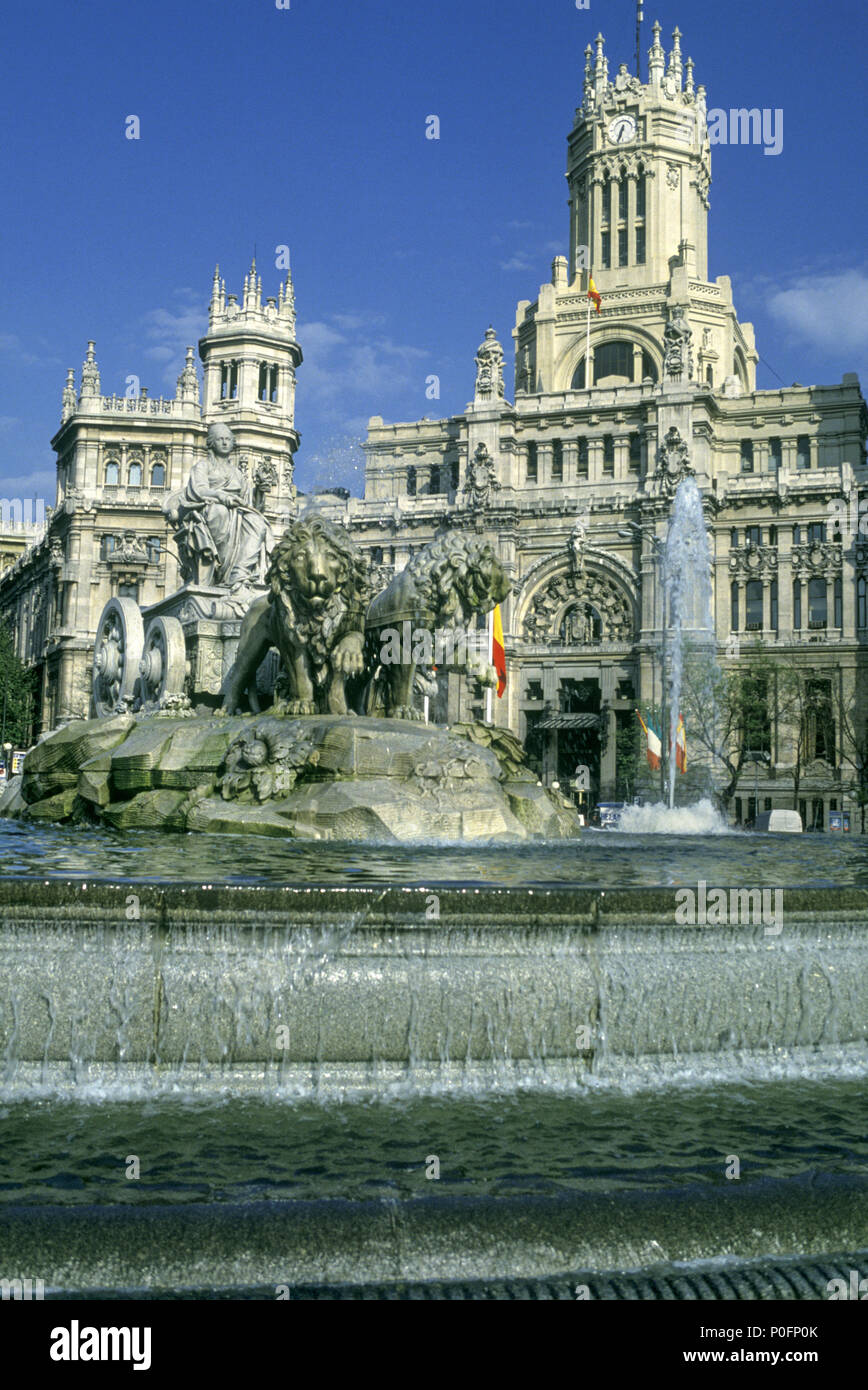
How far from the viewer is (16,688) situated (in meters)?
76.8

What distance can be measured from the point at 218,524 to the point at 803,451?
62.0 meters

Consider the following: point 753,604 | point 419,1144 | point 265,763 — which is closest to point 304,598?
point 265,763

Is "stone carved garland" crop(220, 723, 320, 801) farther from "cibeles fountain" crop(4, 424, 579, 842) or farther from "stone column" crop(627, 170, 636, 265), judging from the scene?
"stone column" crop(627, 170, 636, 265)

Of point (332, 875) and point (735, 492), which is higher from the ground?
point (735, 492)

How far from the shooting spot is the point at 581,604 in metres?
71.4

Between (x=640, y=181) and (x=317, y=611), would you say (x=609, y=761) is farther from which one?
(x=317, y=611)

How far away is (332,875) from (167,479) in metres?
74.5

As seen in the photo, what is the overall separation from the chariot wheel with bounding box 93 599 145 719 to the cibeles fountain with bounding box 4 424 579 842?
68 cm

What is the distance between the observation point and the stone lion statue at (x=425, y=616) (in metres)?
14.8

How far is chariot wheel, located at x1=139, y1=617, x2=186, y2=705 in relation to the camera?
1691 centimetres

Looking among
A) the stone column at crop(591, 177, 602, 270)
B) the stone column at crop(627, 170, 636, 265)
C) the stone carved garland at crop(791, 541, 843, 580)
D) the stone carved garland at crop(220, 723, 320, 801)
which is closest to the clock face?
the stone column at crop(627, 170, 636, 265)
